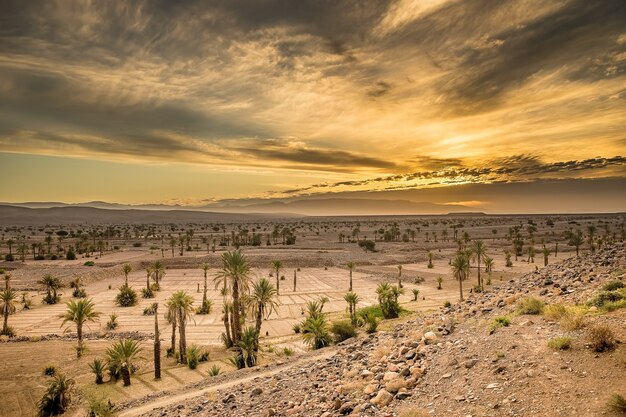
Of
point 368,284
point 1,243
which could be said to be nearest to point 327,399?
point 368,284

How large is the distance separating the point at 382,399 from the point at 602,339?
24.2 ft

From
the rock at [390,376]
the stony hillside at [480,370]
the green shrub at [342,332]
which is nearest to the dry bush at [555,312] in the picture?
the stony hillside at [480,370]

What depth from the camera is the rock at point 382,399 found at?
1312 centimetres

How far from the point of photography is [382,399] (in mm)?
13273

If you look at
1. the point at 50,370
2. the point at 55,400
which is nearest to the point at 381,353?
the point at 55,400

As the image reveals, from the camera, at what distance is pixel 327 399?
1516 centimetres

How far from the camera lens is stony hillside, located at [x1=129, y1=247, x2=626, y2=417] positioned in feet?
35.8

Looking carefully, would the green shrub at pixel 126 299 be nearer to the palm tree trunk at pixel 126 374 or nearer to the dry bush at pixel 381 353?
the palm tree trunk at pixel 126 374

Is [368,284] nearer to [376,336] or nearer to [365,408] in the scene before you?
[376,336]

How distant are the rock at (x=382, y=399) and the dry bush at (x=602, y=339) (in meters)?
6.83

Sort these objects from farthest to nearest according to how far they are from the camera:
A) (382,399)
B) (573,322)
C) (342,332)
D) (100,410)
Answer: (342,332) < (100,410) < (573,322) < (382,399)

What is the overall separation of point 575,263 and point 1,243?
209 metres

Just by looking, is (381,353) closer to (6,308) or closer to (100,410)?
(100,410)

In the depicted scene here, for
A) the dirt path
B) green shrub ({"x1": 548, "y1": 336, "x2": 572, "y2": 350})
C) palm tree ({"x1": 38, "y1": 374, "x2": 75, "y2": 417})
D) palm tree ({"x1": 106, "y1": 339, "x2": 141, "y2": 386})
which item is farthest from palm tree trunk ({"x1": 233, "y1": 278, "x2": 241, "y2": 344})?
green shrub ({"x1": 548, "y1": 336, "x2": 572, "y2": 350})
